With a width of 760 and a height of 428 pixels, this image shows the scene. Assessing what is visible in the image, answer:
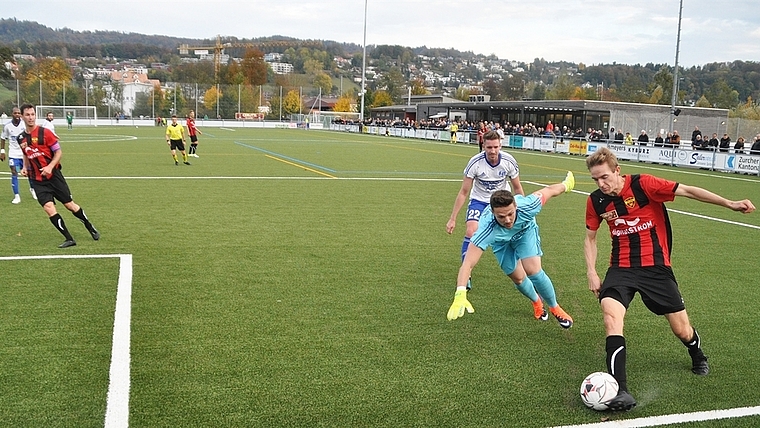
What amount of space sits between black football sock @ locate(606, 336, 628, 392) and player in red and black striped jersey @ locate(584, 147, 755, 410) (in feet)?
0.47

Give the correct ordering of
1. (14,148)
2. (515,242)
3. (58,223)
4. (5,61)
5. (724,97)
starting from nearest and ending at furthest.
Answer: (515,242), (58,223), (14,148), (5,61), (724,97)

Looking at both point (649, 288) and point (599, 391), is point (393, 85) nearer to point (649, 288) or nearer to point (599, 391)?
point (649, 288)

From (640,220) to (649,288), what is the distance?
537 millimetres

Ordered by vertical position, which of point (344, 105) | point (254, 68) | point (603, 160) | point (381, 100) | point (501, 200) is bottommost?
point (501, 200)

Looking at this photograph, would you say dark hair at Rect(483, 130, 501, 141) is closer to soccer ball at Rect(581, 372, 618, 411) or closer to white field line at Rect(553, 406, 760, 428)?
soccer ball at Rect(581, 372, 618, 411)

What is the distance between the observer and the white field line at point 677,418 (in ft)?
14.4

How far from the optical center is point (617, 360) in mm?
4629

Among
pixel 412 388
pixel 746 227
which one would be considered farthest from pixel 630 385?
pixel 746 227

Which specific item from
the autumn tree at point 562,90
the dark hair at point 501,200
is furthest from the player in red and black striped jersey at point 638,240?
the autumn tree at point 562,90

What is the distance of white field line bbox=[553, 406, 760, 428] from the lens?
14.4ft

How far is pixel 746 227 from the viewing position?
13.0 meters

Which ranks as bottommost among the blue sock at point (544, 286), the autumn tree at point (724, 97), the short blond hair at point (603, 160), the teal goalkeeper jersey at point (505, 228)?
the blue sock at point (544, 286)

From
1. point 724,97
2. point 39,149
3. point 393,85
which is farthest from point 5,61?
point 724,97

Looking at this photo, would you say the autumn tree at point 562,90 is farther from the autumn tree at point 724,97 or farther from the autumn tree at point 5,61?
the autumn tree at point 5,61
